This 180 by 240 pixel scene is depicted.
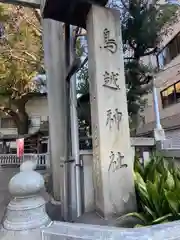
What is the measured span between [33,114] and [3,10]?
11.6 meters

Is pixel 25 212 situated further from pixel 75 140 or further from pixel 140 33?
pixel 140 33

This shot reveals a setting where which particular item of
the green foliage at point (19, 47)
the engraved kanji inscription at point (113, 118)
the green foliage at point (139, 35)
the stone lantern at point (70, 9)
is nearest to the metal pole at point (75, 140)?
the stone lantern at point (70, 9)

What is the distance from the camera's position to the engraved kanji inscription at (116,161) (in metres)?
3.75

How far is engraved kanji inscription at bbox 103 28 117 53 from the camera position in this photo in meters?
4.00

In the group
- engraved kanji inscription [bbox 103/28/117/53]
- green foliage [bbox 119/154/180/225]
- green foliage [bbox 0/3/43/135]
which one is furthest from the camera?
green foliage [bbox 0/3/43/135]

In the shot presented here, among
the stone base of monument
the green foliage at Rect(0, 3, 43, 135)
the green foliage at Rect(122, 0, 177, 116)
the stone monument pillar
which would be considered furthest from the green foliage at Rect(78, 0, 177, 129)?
the stone base of monument

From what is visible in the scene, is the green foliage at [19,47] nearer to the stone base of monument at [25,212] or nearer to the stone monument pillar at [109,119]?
the stone monument pillar at [109,119]

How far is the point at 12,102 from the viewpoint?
19.4 metres

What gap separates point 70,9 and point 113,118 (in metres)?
2.07

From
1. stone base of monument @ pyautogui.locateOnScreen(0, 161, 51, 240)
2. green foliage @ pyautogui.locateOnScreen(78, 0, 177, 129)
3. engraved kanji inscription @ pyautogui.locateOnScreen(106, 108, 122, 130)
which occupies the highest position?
green foliage @ pyautogui.locateOnScreen(78, 0, 177, 129)

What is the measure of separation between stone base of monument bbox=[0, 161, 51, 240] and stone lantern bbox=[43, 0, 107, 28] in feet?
10.4

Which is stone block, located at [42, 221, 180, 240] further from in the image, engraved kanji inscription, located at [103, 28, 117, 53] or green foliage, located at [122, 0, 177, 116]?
green foliage, located at [122, 0, 177, 116]

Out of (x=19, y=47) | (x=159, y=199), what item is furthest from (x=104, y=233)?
(x=19, y=47)

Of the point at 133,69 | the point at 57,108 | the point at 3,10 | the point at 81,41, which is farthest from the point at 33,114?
the point at 57,108
